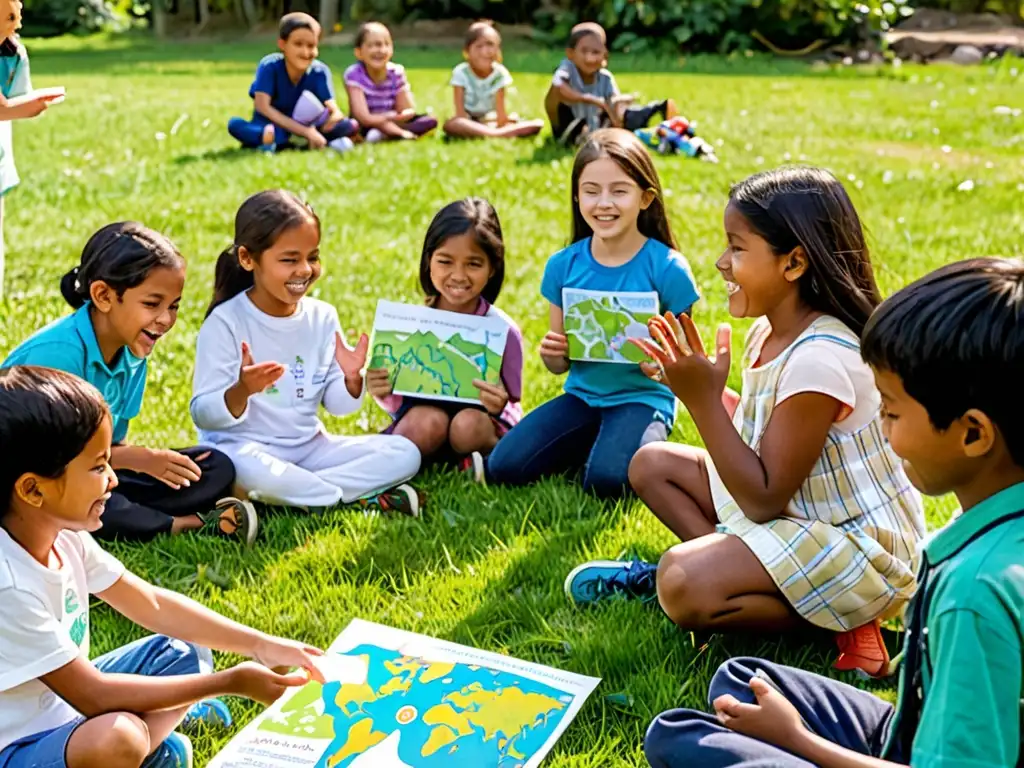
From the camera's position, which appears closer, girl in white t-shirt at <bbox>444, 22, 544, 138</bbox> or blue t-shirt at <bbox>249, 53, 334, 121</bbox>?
blue t-shirt at <bbox>249, 53, 334, 121</bbox>

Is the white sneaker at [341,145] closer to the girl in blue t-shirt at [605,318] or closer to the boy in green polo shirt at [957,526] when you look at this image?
the girl in blue t-shirt at [605,318]

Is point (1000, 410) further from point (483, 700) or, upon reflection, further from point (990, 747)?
point (483, 700)

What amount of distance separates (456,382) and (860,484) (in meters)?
1.53

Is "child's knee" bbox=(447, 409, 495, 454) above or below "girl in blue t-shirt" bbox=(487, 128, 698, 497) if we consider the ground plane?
below

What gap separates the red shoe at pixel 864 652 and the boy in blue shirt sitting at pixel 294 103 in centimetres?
637

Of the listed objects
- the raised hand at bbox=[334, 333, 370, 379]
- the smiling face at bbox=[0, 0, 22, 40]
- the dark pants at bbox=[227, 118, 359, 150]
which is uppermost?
the smiling face at bbox=[0, 0, 22, 40]

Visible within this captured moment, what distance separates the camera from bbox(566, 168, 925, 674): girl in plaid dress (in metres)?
2.49

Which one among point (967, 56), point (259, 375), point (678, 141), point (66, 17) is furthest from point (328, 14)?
point (259, 375)

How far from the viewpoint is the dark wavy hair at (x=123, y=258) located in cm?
291

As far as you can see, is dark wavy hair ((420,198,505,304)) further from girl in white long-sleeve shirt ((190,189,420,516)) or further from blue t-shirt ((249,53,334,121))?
blue t-shirt ((249,53,334,121))

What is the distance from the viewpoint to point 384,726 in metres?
2.37

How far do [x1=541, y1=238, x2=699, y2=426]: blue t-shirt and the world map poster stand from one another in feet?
4.20

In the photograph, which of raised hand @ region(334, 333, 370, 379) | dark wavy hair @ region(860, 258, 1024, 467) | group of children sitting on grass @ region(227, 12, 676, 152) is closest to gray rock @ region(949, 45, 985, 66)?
group of children sitting on grass @ region(227, 12, 676, 152)

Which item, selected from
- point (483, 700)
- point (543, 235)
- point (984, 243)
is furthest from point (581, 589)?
point (984, 243)
